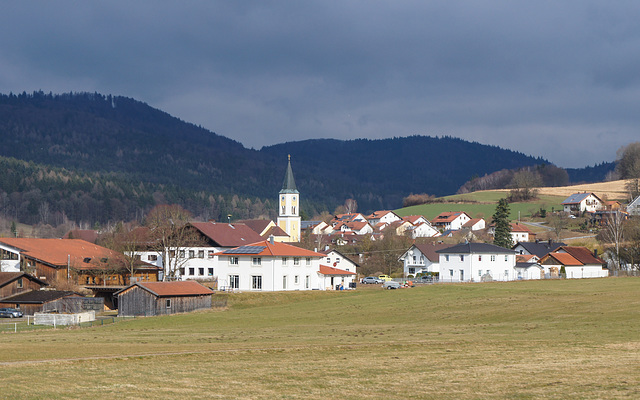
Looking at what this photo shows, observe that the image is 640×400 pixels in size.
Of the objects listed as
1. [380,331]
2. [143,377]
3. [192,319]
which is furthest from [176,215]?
[143,377]

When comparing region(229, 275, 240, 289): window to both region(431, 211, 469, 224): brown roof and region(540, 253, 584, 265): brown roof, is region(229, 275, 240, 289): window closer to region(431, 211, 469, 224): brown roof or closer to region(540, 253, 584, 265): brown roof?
region(540, 253, 584, 265): brown roof

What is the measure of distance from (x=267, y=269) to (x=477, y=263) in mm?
29224

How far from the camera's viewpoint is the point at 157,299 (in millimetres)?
63969

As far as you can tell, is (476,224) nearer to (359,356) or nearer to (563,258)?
(563,258)

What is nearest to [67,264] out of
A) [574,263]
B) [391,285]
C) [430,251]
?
[391,285]

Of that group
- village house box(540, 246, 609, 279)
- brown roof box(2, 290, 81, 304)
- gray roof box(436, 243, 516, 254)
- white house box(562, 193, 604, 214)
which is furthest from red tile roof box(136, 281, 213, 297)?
white house box(562, 193, 604, 214)

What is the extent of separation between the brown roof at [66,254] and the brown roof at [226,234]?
956 cm

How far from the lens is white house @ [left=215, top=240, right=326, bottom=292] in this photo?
78.5 meters

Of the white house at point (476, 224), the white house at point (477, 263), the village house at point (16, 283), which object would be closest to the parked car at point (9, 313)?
the village house at point (16, 283)

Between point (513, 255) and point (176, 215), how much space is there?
138 feet

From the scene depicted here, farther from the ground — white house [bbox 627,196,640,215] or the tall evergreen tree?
white house [bbox 627,196,640,215]

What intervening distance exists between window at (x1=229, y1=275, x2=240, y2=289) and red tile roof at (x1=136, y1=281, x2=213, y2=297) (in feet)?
40.6

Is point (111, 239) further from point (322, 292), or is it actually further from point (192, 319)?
point (192, 319)

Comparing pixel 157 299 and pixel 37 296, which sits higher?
pixel 37 296
